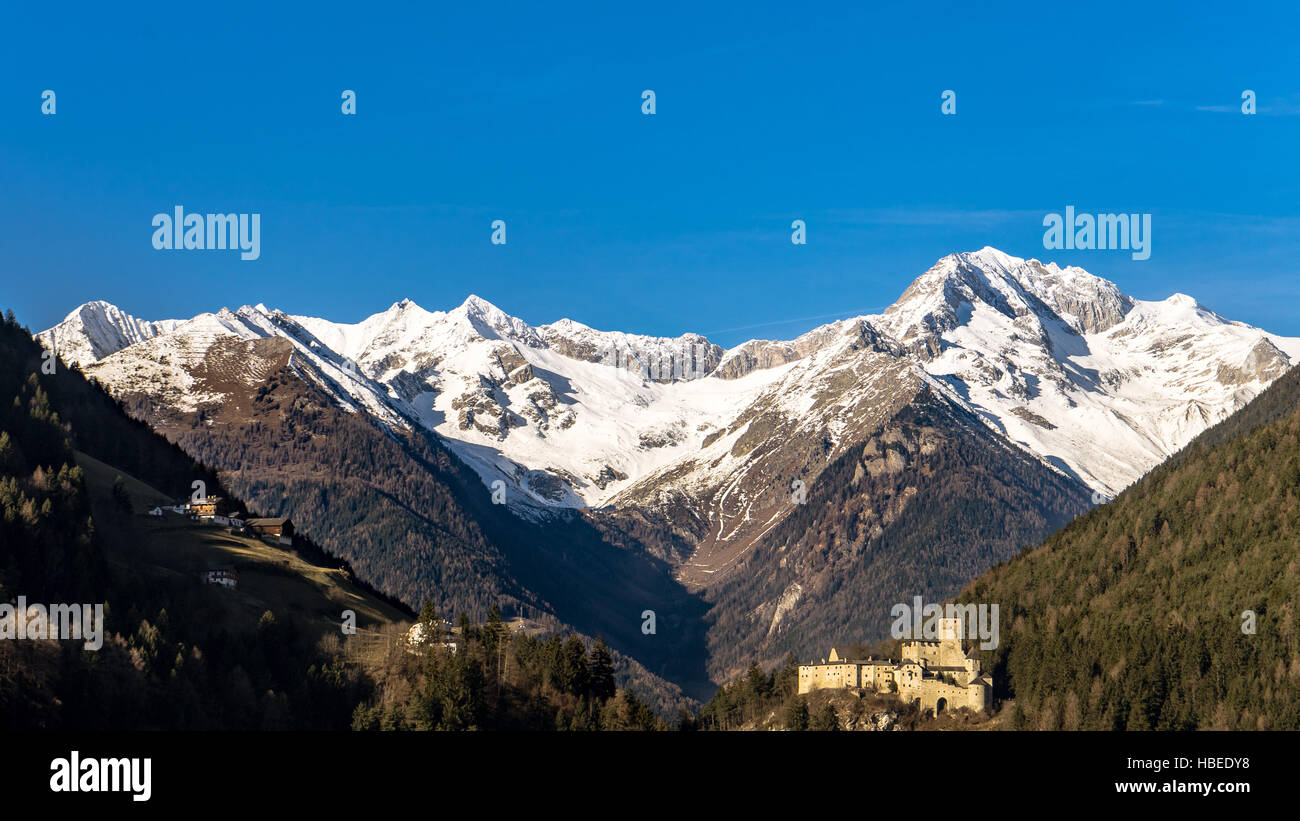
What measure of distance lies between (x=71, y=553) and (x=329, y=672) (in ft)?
121
